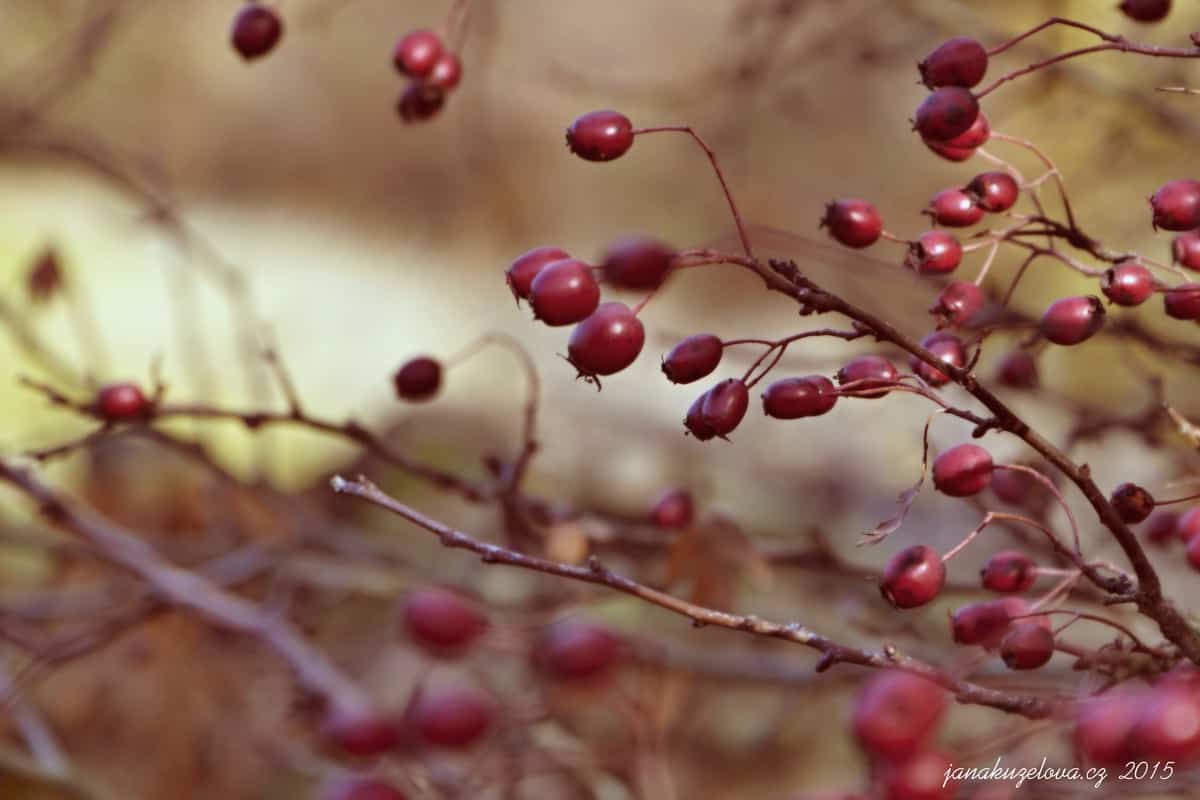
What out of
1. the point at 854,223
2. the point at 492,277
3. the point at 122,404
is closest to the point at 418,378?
the point at 122,404

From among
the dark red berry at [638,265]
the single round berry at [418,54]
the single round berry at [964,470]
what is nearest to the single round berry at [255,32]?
the single round berry at [418,54]

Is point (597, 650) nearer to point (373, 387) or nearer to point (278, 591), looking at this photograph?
point (278, 591)

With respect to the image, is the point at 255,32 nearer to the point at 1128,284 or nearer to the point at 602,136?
the point at 602,136

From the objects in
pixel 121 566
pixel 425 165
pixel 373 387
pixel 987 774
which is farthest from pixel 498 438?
pixel 987 774

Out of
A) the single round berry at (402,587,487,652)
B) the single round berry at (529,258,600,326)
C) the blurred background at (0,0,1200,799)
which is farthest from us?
the blurred background at (0,0,1200,799)

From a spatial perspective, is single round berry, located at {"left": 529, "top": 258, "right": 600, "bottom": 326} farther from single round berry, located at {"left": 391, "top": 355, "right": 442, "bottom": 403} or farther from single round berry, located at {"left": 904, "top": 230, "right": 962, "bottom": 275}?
single round berry, located at {"left": 391, "top": 355, "right": 442, "bottom": 403}

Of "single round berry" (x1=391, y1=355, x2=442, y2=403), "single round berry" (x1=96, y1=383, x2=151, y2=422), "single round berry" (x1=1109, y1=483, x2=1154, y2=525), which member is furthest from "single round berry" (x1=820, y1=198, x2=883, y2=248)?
"single round berry" (x1=96, y1=383, x2=151, y2=422)
